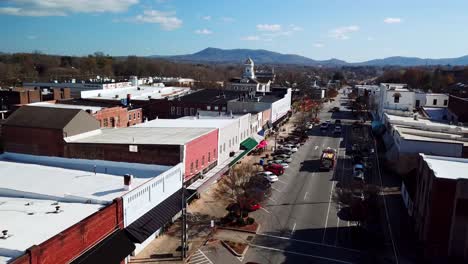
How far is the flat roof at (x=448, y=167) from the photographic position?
2881cm

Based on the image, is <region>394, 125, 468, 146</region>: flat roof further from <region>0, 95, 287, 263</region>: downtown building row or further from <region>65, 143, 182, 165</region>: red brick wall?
<region>65, 143, 182, 165</region>: red brick wall

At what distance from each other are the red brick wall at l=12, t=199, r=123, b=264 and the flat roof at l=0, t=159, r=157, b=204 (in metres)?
1.64

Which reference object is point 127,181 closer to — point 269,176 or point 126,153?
point 126,153

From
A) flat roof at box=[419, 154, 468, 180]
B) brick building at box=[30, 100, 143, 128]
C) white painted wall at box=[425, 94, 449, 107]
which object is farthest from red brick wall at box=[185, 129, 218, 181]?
white painted wall at box=[425, 94, 449, 107]

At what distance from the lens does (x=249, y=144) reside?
175 feet

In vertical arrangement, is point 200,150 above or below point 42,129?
below

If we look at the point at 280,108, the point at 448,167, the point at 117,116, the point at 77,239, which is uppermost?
the point at 280,108

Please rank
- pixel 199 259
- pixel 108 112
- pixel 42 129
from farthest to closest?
pixel 108 112
pixel 42 129
pixel 199 259

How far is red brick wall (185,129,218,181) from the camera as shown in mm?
34875

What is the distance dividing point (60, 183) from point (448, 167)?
29639mm

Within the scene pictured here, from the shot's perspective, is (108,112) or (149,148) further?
(108,112)

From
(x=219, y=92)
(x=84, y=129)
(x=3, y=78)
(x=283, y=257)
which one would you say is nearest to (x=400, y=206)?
(x=283, y=257)

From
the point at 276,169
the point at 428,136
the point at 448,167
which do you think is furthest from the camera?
the point at 428,136

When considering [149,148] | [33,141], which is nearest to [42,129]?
[33,141]
